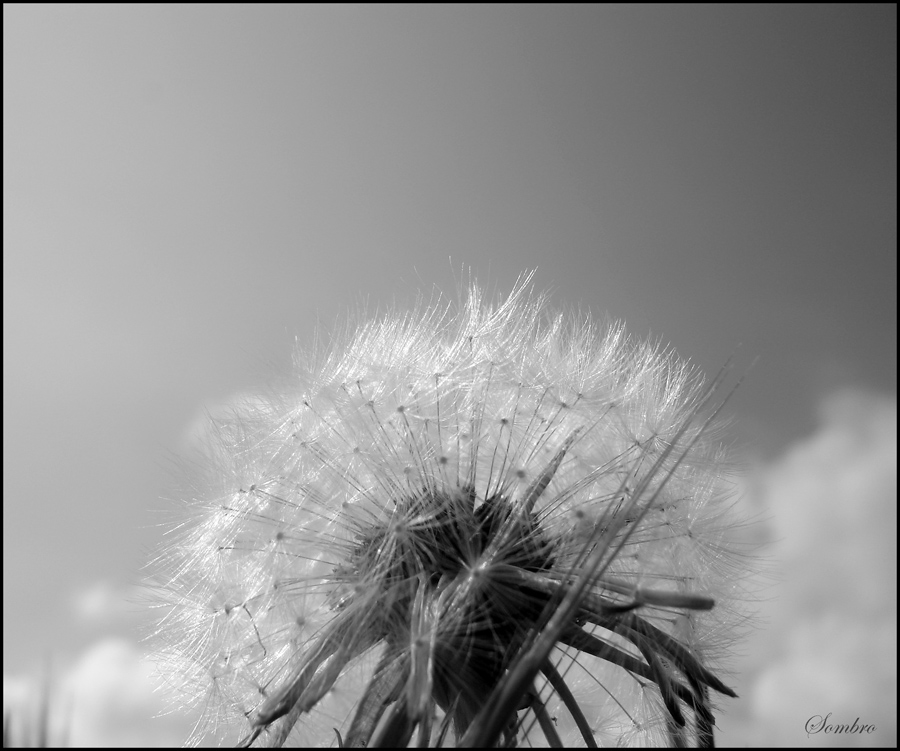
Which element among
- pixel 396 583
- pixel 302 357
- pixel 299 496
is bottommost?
pixel 396 583

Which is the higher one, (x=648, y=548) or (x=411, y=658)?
(x=648, y=548)

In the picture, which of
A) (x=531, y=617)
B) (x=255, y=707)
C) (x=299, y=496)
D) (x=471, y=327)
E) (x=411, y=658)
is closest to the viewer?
(x=411, y=658)

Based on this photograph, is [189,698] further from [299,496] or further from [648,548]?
[648,548]

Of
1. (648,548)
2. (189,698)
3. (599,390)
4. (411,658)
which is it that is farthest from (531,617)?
(189,698)

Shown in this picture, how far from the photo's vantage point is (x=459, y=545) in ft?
14.4

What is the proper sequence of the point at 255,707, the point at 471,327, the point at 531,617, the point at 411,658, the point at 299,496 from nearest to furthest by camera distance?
the point at 411,658 → the point at 531,617 → the point at 255,707 → the point at 299,496 → the point at 471,327

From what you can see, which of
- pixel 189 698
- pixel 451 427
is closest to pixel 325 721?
pixel 189 698

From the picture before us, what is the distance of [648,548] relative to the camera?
4812 millimetres

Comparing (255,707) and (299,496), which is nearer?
(255,707)

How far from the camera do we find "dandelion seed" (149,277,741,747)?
13.5 ft

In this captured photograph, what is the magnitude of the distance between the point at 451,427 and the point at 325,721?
1.82m

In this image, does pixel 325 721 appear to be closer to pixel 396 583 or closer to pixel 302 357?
pixel 396 583

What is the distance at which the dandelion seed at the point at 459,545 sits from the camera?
412 cm

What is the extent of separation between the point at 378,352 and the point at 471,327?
0.66m
